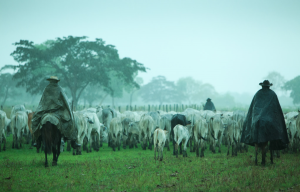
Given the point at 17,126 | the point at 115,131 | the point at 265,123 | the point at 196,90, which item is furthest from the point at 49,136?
the point at 196,90

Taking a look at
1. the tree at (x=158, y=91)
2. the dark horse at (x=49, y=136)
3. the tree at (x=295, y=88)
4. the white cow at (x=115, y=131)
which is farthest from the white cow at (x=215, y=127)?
the tree at (x=158, y=91)

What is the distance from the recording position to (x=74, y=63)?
41.7 metres

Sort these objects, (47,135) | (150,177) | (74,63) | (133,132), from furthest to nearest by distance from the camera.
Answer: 1. (74,63)
2. (133,132)
3. (47,135)
4. (150,177)

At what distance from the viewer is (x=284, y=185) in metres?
7.58

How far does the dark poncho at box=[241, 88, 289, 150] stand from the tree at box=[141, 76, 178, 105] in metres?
89.4

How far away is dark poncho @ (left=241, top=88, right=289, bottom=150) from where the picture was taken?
10336mm

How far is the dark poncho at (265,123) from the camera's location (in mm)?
10336

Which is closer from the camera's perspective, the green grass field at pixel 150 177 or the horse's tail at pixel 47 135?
the green grass field at pixel 150 177

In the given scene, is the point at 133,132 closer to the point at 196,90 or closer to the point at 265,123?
the point at 265,123

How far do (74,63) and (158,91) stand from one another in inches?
2402

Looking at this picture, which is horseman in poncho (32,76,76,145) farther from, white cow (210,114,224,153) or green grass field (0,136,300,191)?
white cow (210,114,224,153)

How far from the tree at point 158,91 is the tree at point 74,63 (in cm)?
5704

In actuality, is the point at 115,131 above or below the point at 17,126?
below

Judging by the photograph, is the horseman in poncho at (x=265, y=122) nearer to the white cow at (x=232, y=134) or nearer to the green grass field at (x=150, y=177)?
the green grass field at (x=150, y=177)
